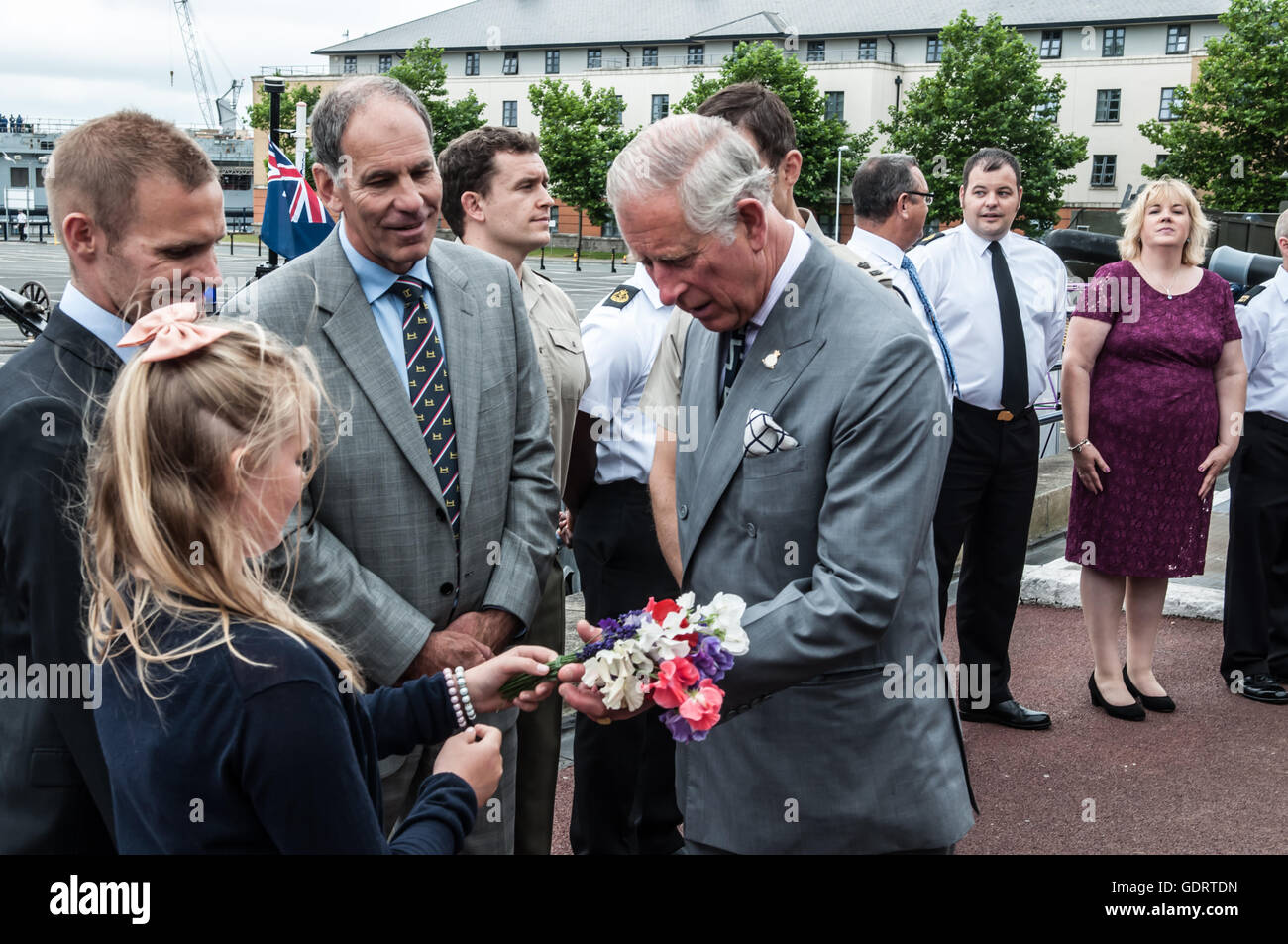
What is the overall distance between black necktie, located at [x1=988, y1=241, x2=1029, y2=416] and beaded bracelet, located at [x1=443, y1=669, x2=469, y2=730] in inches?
146

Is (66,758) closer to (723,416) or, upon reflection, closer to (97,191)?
(97,191)

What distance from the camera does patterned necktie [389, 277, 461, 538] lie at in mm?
3016

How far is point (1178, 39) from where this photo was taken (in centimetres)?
7294

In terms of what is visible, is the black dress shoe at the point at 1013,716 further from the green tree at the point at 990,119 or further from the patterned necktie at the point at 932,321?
the green tree at the point at 990,119

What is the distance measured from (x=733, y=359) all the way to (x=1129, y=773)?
10.7ft

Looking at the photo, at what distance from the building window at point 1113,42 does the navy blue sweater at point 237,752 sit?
3223 inches

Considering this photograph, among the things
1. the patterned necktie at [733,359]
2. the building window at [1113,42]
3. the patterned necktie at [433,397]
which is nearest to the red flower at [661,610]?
the patterned necktie at [733,359]

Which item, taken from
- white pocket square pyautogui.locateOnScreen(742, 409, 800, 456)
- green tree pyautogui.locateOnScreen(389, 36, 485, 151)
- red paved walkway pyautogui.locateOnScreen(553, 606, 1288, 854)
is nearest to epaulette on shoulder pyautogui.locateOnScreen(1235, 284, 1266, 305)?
red paved walkway pyautogui.locateOnScreen(553, 606, 1288, 854)

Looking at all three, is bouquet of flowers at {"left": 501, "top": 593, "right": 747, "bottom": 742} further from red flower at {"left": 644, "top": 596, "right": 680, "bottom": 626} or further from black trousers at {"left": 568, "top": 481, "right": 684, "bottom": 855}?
black trousers at {"left": 568, "top": 481, "right": 684, "bottom": 855}

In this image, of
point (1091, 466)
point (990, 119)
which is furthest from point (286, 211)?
point (990, 119)

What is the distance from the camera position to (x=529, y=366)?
330 centimetres

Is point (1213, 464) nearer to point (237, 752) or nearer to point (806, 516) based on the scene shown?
point (806, 516)
